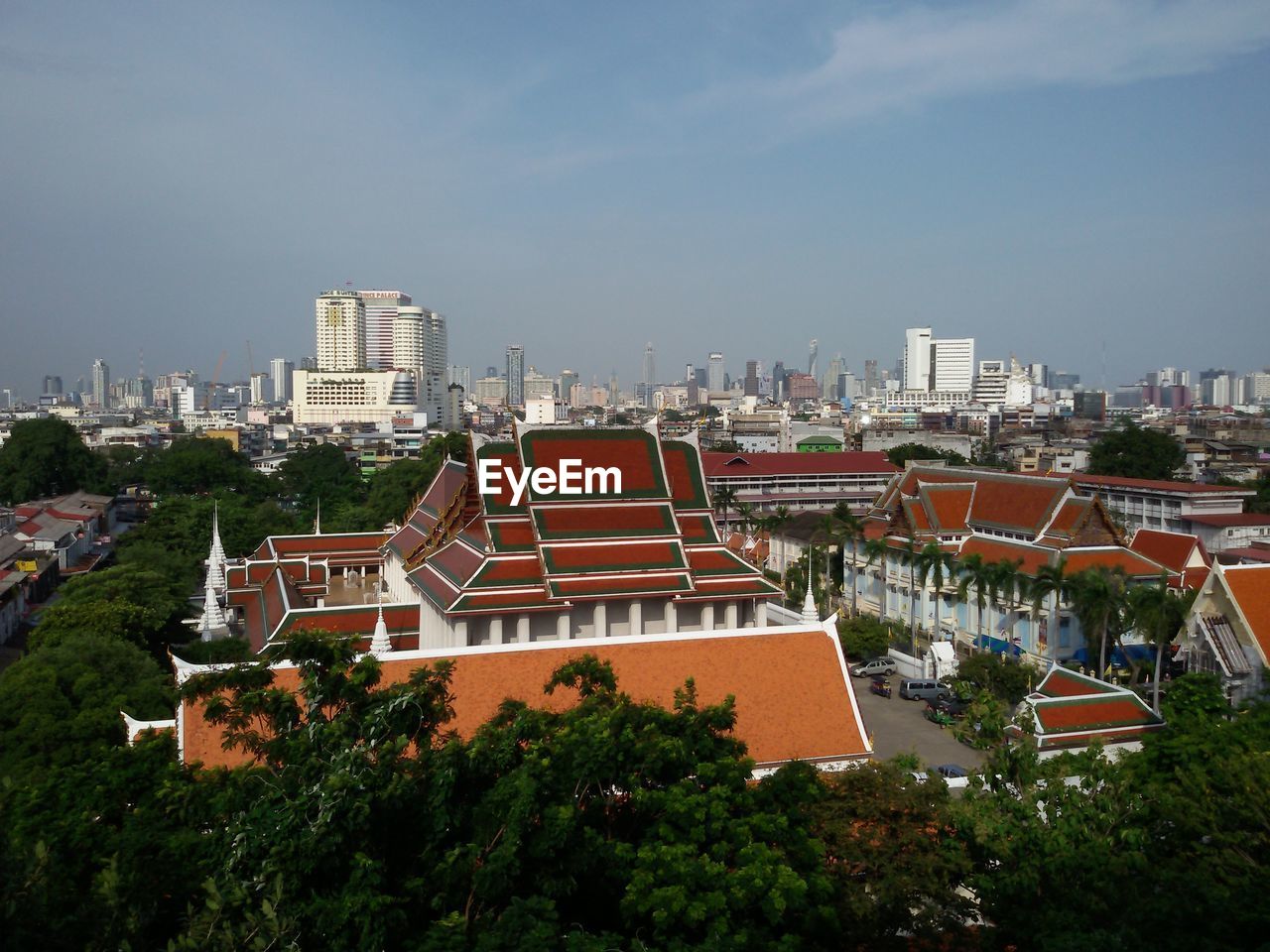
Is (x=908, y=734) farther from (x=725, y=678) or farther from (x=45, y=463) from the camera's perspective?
(x=45, y=463)

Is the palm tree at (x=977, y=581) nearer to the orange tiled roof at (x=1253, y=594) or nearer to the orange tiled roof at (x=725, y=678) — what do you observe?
the orange tiled roof at (x=1253, y=594)

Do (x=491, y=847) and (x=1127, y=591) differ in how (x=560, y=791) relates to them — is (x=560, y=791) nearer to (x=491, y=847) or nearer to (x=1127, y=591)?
(x=491, y=847)

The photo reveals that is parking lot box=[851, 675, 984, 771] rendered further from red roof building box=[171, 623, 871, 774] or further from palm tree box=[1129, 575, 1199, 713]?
palm tree box=[1129, 575, 1199, 713]

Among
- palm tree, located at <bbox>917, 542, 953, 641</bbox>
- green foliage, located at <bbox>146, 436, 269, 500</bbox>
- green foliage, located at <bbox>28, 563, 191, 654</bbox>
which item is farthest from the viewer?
green foliage, located at <bbox>146, 436, 269, 500</bbox>

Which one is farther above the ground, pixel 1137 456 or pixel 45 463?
pixel 1137 456

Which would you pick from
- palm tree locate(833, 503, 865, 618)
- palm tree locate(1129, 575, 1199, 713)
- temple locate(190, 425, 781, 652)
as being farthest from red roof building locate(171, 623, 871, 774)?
palm tree locate(833, 503, 865, 618)

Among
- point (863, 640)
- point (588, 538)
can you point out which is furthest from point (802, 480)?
point (588, 538)
